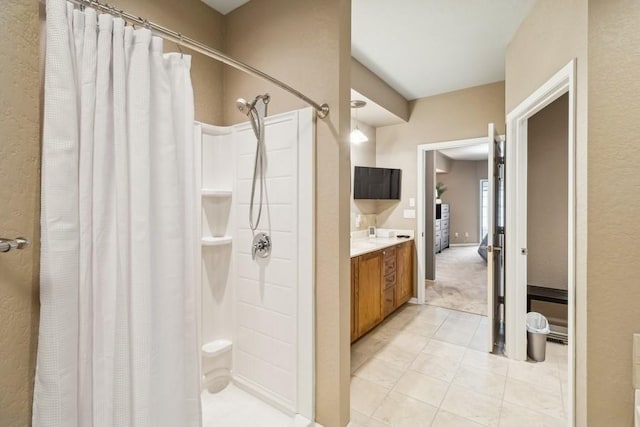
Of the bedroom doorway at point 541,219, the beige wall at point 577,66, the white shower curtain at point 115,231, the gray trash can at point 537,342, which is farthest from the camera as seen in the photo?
the gray trash can at point 537,342

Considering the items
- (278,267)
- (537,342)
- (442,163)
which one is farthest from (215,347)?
(442,163)

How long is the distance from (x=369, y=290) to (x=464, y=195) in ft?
23.9

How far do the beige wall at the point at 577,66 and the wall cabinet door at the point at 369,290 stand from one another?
1.60m

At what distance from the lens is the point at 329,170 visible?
1.65 m

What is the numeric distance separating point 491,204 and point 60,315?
2981 mm

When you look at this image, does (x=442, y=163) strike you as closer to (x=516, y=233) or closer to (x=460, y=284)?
(x=460, y=284)

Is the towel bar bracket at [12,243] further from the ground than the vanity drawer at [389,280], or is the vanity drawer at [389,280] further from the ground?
the towel bar bracket at [12,243]

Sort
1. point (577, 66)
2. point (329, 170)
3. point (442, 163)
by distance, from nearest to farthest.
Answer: point (577, 66) → point (329, 170) → point (442, 163)

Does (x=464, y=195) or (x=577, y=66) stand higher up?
(x=577, y=66)

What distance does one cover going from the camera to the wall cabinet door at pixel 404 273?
3.60 meters

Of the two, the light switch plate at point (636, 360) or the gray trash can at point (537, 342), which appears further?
the gray trash can at point (537, 342)

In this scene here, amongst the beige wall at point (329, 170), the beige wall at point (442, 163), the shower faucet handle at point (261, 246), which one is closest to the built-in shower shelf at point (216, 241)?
the shower faucet handle at point (261, 246)

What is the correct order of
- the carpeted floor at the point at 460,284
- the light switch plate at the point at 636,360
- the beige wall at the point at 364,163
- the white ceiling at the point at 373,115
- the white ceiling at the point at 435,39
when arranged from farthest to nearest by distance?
the carpeted floor at the point at 460,284, the beige wall at the point at 364,163, the white ceiling at the point at 373,115, the white ceiling at the point at 435,39, the light switch plate at the point at 636,360

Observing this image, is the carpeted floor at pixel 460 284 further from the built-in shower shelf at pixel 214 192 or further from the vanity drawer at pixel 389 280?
the built-in shower shelf at pixel 214 192
